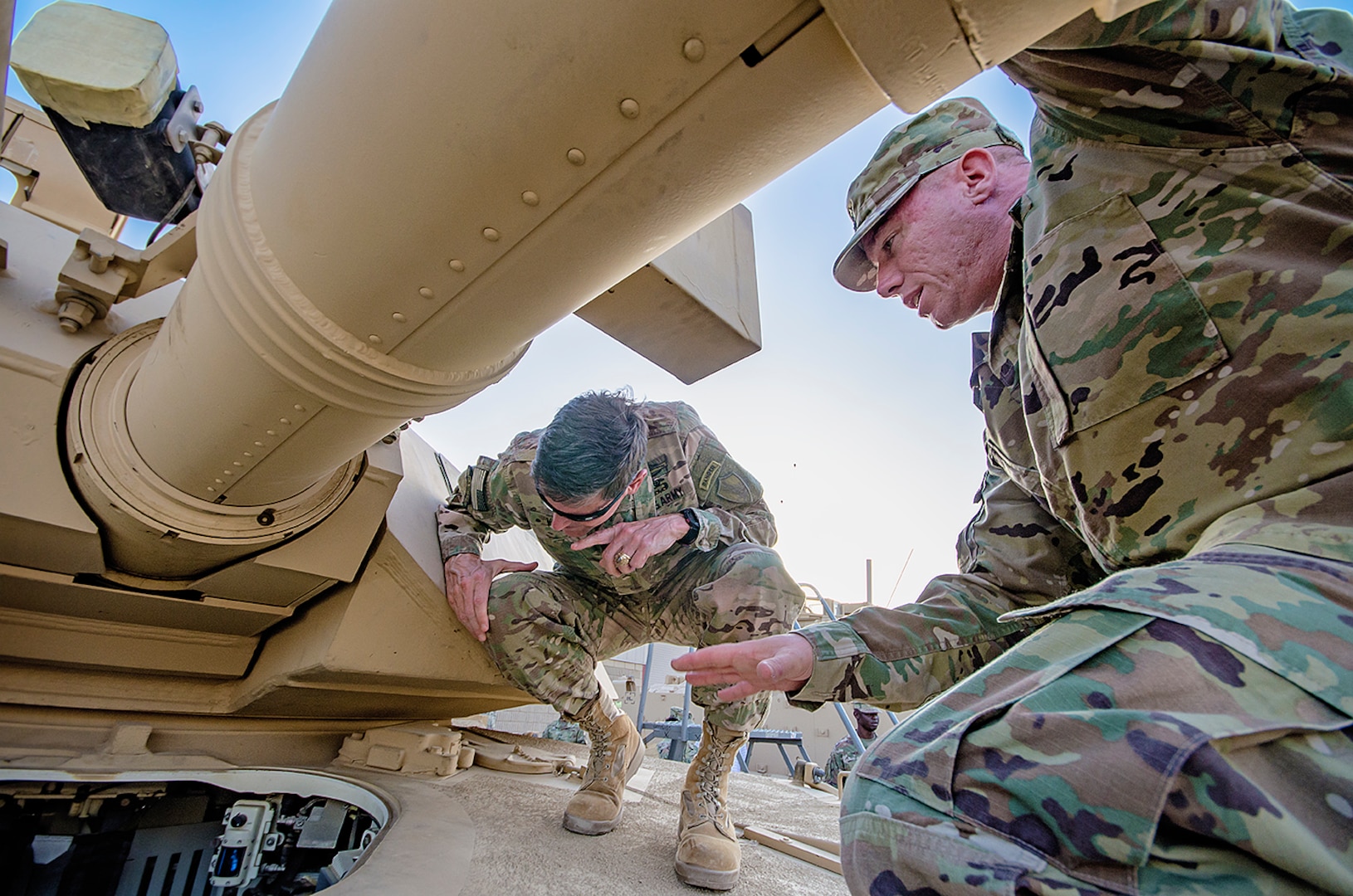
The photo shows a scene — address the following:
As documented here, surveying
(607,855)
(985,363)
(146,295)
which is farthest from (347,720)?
(985,363)

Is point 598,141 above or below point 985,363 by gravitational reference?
below

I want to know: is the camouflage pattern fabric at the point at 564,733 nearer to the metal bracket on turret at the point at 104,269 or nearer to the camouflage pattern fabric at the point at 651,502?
the camouflage pattern fabric at the point at 651,502

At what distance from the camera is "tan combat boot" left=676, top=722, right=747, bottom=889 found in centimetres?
180

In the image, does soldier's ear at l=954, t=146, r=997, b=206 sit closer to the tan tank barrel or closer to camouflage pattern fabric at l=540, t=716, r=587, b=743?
the tan tank barrel

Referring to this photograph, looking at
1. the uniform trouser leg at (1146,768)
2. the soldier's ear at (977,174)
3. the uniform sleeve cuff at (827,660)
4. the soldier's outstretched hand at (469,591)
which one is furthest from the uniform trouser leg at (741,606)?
the uniform trouser leg at (1146,768)

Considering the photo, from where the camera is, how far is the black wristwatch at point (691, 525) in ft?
8.11

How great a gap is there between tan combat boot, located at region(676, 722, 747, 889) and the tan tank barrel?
1.31m

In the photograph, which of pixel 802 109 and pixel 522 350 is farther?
pixel 522 350

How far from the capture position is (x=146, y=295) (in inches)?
91.4

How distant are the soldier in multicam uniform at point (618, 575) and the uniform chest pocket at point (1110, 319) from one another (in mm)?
1455

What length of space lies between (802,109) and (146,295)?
240cm

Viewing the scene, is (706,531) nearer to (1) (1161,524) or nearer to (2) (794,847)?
(2) (794,847)

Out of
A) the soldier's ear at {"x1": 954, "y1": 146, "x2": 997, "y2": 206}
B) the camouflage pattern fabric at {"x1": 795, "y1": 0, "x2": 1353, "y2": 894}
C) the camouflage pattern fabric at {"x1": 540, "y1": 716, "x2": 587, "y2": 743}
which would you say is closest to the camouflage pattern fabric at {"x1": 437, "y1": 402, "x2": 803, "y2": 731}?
the camouflage pattern fabric at {"x1": 795, "y1": 0, "x2": 1353, "y2": 894}

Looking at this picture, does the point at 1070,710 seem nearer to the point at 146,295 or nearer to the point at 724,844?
the point at 724,844
